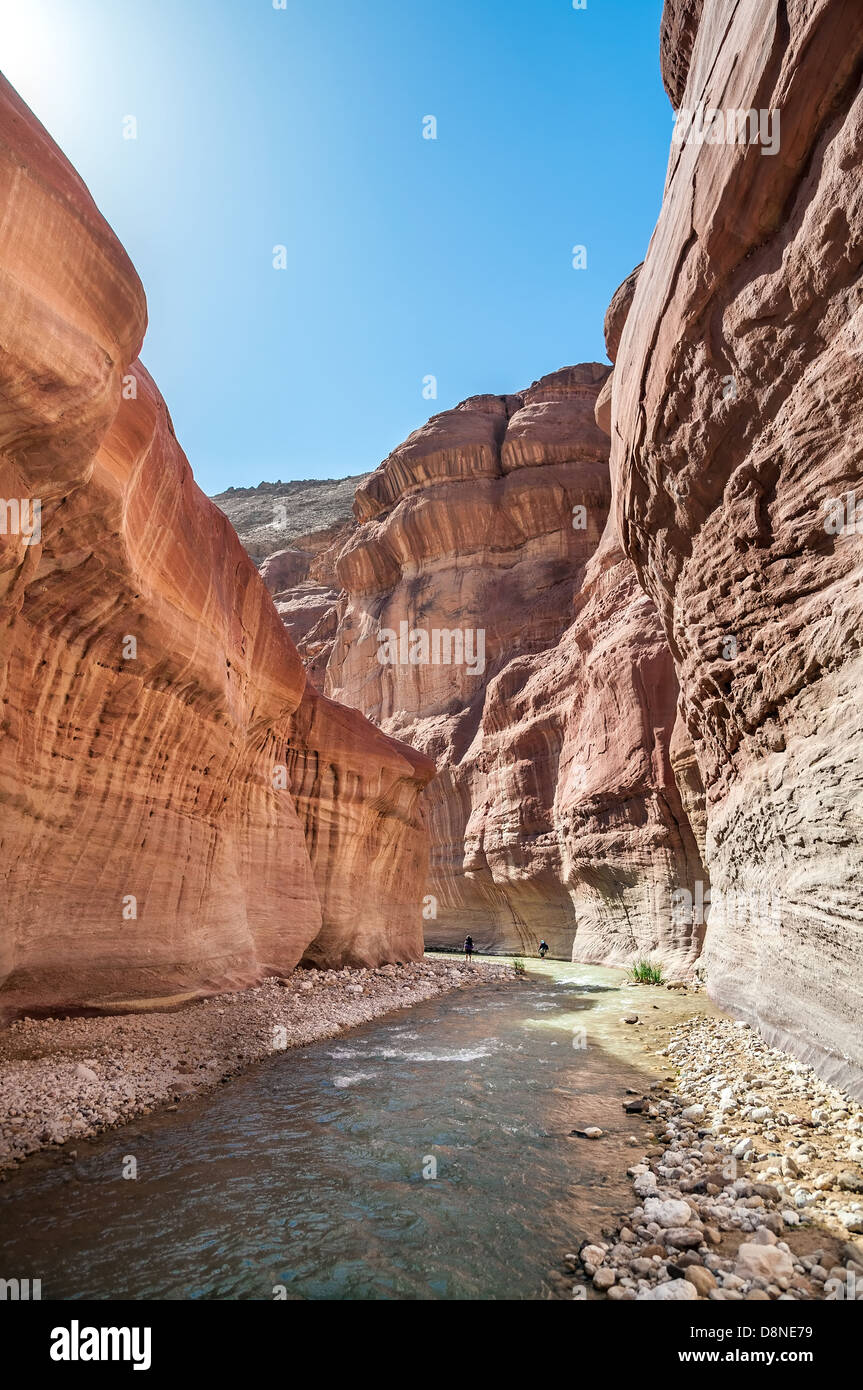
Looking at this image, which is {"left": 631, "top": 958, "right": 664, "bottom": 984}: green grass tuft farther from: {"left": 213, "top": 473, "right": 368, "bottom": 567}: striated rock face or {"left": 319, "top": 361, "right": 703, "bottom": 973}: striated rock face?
{"left": 213, "top": 473, "right": 368, "bottom": 567}: striated rock face

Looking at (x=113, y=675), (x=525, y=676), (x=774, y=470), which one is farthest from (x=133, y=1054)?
(x=525, y=676)

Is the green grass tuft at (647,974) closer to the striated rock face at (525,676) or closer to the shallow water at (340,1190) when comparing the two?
the striated rock face at (525,676)

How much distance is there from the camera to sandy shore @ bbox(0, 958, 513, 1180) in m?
6.02

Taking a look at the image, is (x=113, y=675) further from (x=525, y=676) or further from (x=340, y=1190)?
(x=525, y=676)

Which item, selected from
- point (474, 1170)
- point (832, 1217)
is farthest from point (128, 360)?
point (832, 1217)

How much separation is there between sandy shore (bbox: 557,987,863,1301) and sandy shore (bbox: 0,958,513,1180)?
4.61m

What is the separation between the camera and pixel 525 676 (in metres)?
34.0

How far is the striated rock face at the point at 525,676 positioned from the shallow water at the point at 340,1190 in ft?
46.5

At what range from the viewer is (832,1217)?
420 centimetres

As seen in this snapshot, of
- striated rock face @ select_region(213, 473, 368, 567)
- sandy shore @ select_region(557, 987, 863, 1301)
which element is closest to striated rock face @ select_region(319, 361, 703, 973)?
sandy shore @ select_region(557, 987, 863, 1301)

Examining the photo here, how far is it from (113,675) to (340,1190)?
23.7ft

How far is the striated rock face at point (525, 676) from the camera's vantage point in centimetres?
2261

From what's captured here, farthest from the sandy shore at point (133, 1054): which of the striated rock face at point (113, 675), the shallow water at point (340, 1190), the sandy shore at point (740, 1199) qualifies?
the sandy shore at point (740, 1199)
